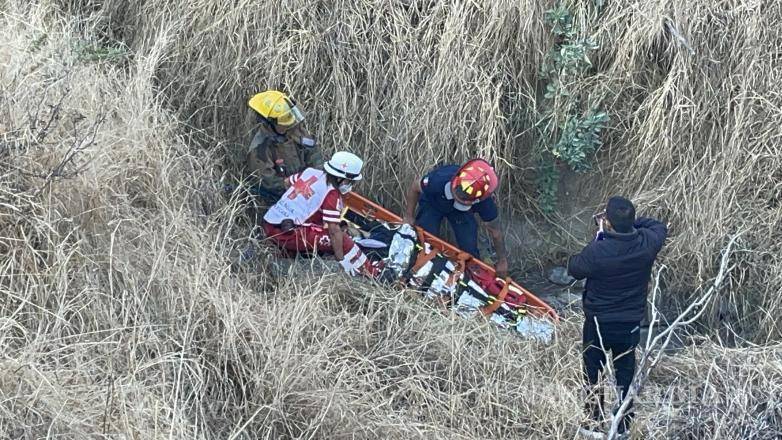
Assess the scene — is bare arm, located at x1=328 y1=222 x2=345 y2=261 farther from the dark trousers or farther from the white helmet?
the dark trousers

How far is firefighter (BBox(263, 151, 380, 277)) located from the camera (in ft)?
19.2

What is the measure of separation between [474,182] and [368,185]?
1.03m

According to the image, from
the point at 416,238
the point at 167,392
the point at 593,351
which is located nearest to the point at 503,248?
the point at 416,238

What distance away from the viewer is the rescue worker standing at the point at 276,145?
6043 millimetres

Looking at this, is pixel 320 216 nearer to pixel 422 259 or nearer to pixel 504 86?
pixel 422 259

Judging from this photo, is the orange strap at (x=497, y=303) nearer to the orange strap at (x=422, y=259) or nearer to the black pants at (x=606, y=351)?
the orange strap at (x=422, y=259)

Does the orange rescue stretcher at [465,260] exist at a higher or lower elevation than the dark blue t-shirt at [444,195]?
lower

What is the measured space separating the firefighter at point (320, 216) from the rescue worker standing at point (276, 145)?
0.96ft

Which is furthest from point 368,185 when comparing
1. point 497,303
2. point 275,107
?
point 497,303

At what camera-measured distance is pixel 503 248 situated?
6273mm

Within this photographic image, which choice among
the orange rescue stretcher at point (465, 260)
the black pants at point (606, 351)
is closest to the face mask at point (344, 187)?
the orange rescue stretcher at point (465, 260)

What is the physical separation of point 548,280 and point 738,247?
4.61ft

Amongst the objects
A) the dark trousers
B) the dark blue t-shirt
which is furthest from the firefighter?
the dark trousers

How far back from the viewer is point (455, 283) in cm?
590
